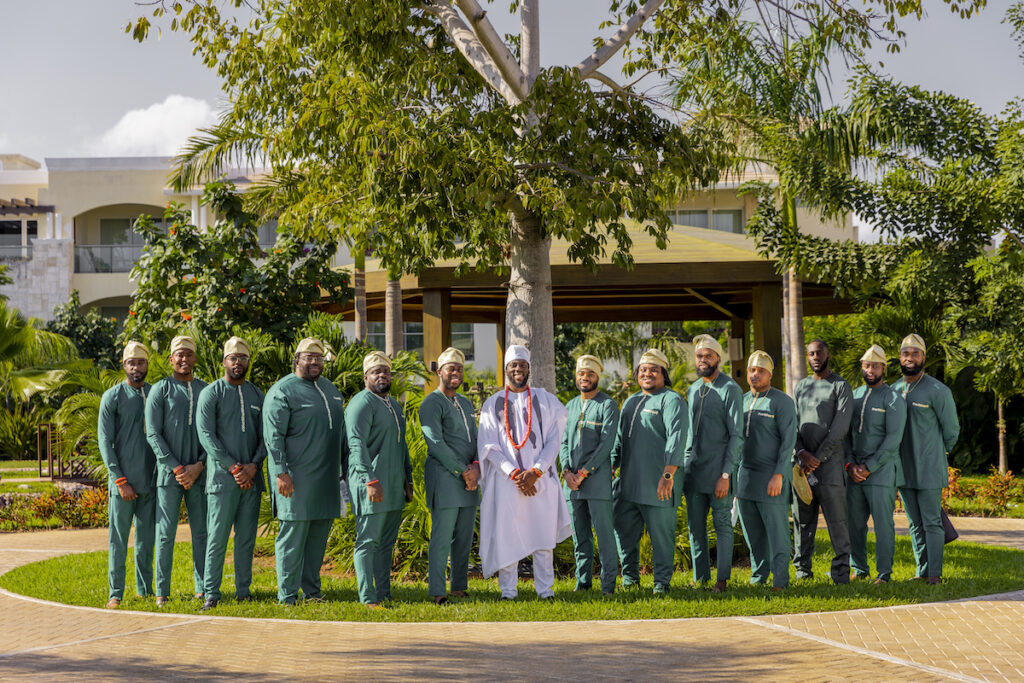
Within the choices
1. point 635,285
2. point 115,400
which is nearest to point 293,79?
point 115,400

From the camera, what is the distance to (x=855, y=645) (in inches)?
276

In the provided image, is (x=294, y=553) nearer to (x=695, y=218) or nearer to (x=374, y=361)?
(x=374, y=361)

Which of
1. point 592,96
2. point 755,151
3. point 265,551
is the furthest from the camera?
point 755,151

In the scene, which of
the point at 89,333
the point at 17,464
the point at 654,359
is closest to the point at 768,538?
the point at 654,359

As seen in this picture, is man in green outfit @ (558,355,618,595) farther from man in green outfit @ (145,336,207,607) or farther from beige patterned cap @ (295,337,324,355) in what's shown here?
man in green outfit @ (145,336,207,607)

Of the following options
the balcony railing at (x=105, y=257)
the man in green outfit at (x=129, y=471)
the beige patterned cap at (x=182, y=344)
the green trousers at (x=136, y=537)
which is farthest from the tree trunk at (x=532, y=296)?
the balcony railing at (x=105, y=257)

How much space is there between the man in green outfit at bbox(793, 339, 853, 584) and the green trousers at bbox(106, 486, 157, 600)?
5.45m

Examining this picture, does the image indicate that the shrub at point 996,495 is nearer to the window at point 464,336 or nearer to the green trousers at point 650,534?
the green trousers at point 650,534

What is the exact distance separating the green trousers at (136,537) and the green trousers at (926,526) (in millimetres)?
6361

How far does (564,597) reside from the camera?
8.75 metres

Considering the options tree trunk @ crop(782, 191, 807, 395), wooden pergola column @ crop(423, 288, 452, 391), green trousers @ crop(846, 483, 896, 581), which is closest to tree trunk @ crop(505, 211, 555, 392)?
green trousers @ crop(846, 483, 896, 581)

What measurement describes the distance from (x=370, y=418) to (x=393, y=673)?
2.55m

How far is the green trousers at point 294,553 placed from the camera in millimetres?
8555

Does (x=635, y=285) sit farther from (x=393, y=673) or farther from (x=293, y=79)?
(x=393, y=673)
